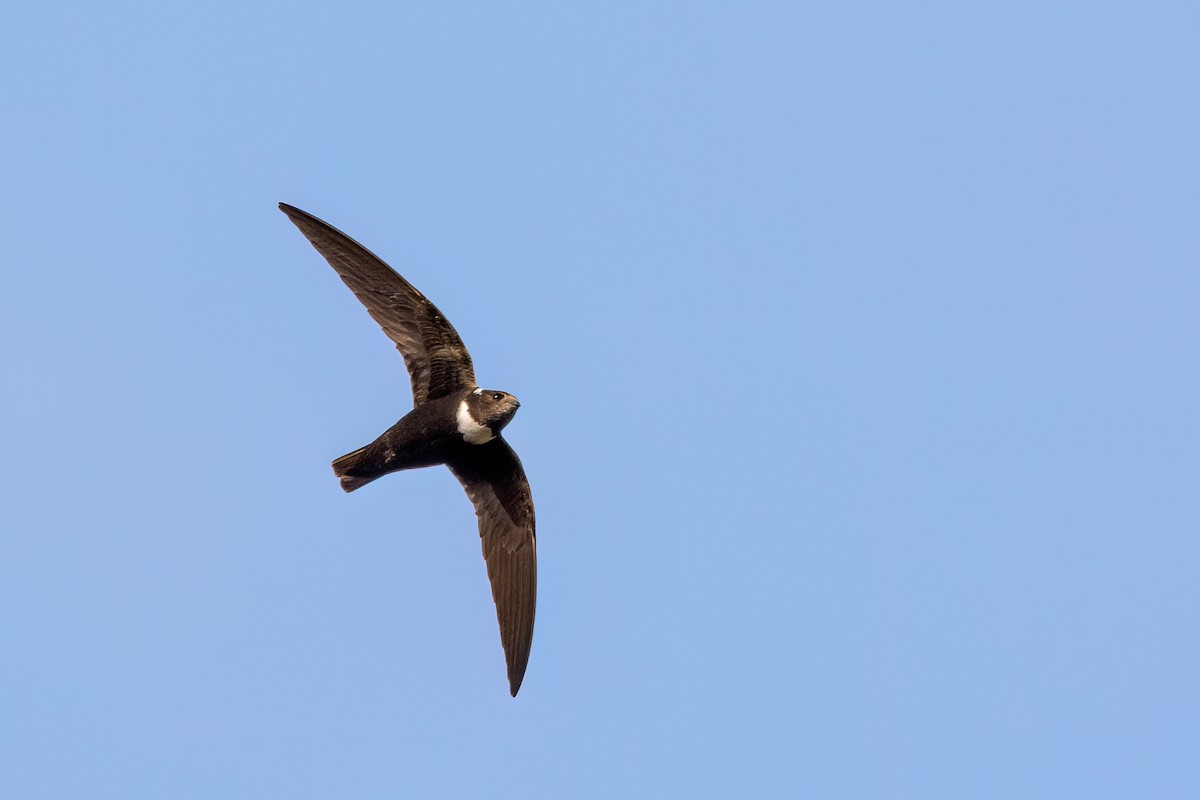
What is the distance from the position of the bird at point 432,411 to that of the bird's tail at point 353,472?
1cm

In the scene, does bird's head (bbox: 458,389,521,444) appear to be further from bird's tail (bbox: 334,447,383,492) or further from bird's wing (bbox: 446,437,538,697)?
bird's tail (bbox: 334,447,383,492)

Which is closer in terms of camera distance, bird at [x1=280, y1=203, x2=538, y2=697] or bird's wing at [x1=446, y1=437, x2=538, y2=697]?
bird at [x1=280, y1=203, x2=538, y2=697]

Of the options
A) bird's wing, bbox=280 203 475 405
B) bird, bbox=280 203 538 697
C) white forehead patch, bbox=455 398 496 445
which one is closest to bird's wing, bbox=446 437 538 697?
bird, bbox=280 203 538 697

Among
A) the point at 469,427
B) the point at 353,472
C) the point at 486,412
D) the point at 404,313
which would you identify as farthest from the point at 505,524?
the point at 404,313

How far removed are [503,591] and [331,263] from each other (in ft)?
13.1

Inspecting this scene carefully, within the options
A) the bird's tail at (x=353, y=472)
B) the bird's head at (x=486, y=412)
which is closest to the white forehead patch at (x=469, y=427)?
the bird's head at (x=486, y=412)

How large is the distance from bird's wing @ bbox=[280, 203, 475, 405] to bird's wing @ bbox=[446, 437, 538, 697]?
82 centimetres

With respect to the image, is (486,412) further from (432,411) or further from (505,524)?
(505,524)

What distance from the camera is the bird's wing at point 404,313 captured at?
1675 centimetres

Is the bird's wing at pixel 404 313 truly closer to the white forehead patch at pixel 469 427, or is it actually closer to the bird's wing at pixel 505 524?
the white forehead patch at pixel 469 427

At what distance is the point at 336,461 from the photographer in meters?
A: 17.0

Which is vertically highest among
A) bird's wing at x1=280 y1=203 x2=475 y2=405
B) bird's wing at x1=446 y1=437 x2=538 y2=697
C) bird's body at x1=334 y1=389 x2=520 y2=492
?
bird's wing at x1=280 y1=203 x2=475 y2=405

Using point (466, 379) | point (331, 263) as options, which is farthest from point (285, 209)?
point (466, 379)

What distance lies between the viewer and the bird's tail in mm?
16797
